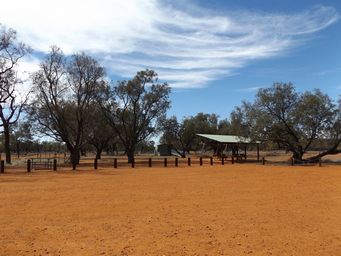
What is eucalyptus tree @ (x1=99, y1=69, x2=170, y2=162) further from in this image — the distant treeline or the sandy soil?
the sandy soil

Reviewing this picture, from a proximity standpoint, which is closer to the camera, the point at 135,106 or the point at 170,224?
the point at 170,224

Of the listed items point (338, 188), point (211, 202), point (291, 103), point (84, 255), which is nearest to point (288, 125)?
point (291, 103)

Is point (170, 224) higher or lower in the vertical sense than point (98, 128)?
lower

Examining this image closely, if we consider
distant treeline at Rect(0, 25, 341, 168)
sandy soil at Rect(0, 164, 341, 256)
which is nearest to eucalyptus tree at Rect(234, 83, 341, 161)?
distant treeline at Rect(0, 25, 341, 168)

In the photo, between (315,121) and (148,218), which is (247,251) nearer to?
(148,218)

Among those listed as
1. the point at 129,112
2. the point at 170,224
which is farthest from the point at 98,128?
the point at 170,224

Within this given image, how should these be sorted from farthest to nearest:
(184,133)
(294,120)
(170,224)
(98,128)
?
(184,133) < (98,128) < (294,120) < (170,224)

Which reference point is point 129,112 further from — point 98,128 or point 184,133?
point 184,133

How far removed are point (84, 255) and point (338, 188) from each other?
13.2m

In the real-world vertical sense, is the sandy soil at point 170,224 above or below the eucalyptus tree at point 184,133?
below

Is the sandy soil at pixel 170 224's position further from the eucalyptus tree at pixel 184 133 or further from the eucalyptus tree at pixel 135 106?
the eucalyptus tree at pixel 184 133

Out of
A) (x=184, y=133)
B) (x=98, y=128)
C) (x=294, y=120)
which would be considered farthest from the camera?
(x=184, y=133)

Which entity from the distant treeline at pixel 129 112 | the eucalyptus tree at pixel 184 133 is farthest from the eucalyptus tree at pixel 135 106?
the eucalyptus tree at pixel 184 133

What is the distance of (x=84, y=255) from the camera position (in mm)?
6914
